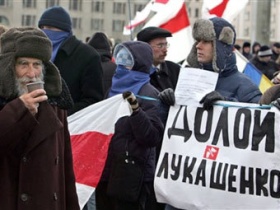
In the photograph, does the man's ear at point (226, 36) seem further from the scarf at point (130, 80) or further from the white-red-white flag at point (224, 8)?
the white-red-white flag at point (224, 8)

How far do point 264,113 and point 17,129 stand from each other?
1.71m

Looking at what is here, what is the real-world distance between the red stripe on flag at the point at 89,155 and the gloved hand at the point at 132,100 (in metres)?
0.50

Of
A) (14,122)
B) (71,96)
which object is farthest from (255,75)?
(14,122)

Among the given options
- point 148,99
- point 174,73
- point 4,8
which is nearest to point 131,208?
point 148,99

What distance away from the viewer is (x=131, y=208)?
5605mm

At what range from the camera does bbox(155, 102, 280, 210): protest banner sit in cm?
488

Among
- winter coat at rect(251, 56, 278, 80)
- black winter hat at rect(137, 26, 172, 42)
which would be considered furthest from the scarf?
winter coat at rect(251, 56, 278, 80)

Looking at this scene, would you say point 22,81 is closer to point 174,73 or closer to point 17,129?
point 17,129

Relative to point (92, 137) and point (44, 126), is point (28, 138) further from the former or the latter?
point (92, 137)

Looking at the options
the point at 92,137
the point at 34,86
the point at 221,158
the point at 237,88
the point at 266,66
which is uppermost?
the point at 34,86

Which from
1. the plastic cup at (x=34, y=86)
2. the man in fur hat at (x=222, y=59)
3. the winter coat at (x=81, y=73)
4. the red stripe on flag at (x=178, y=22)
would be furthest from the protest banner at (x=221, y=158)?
the red stripe on flag at (x=178, y=22)

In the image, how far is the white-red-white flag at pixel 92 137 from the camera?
571cm

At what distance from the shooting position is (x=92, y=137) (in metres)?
5.87

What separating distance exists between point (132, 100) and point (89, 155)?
711 mm
